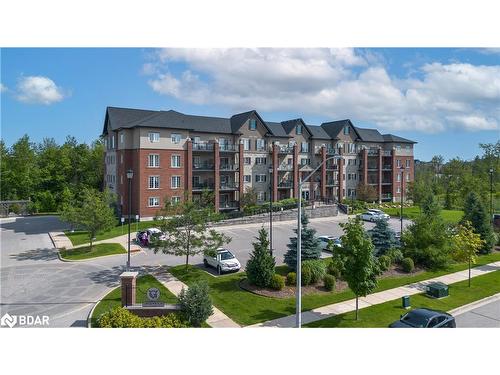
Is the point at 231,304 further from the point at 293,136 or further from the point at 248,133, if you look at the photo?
the point at 293,136

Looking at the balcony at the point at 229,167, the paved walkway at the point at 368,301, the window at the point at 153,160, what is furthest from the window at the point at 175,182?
the paved walkway at the point at 368,301

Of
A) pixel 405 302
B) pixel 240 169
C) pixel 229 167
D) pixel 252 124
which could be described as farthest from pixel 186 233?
pixel 252 124

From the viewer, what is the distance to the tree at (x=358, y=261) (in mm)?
16938

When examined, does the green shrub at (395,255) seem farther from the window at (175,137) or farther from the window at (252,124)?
the window at (252,124)

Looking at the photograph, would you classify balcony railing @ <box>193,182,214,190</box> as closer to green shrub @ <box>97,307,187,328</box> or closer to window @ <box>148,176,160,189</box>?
window @ <box>148,176,160,189</box>

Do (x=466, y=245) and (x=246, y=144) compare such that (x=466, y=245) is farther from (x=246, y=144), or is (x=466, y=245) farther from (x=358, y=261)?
(x=246, y=144)

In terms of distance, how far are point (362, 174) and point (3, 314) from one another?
178ft

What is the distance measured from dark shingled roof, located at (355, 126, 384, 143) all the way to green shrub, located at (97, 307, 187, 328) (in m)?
52.9

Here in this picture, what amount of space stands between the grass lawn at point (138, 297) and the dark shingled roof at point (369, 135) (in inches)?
1908

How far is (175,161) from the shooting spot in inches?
1706

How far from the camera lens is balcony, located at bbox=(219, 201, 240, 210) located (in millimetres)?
47219

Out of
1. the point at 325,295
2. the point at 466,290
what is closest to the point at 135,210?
the point at 325,295

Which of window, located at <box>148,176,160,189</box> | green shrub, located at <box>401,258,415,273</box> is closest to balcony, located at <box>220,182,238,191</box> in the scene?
window, located at <box>148,176,160,189</box>

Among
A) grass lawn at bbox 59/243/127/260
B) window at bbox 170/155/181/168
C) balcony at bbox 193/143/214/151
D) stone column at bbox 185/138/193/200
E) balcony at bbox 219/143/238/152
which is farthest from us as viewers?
balcony at bbox 219/143/238/152
